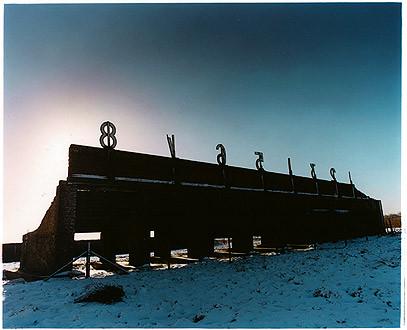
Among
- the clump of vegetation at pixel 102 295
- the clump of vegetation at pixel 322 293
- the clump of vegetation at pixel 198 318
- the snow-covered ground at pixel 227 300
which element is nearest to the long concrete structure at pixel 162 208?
the snow-covered ground at pixel 227 300

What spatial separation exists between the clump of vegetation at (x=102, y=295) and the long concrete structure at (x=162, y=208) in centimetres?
355

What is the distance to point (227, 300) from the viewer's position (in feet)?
30.3

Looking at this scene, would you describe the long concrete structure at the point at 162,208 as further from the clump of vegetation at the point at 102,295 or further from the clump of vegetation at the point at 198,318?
the clump of vegetation at the point at 198,318

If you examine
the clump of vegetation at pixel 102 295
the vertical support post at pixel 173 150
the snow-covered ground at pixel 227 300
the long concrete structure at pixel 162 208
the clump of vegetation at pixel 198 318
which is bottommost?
the clump of vegetation at pixel 198 318

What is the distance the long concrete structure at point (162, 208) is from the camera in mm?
12766

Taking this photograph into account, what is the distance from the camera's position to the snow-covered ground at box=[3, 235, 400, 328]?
7609 mm

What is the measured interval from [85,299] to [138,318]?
1806mm

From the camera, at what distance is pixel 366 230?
A: 98.1 ft

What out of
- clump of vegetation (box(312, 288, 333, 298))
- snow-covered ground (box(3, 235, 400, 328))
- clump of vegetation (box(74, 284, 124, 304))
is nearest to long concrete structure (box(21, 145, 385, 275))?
snow-covered ground (box(3, 235, 400, 328))

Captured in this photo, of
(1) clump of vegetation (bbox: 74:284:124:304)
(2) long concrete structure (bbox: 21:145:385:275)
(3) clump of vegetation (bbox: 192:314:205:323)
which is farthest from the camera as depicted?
(2) long concrete structure (bbox: 21:145:385:275)

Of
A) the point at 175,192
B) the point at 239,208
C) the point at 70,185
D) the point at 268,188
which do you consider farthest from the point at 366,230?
the point at 70,185

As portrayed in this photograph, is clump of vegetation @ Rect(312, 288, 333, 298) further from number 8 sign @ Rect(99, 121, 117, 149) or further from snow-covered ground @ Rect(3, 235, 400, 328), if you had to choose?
number 8 sign @ Rect(99, 121, 117, 149)

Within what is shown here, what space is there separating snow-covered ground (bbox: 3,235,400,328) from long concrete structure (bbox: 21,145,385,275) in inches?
87.8

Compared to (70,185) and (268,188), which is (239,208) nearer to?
(268,188)
